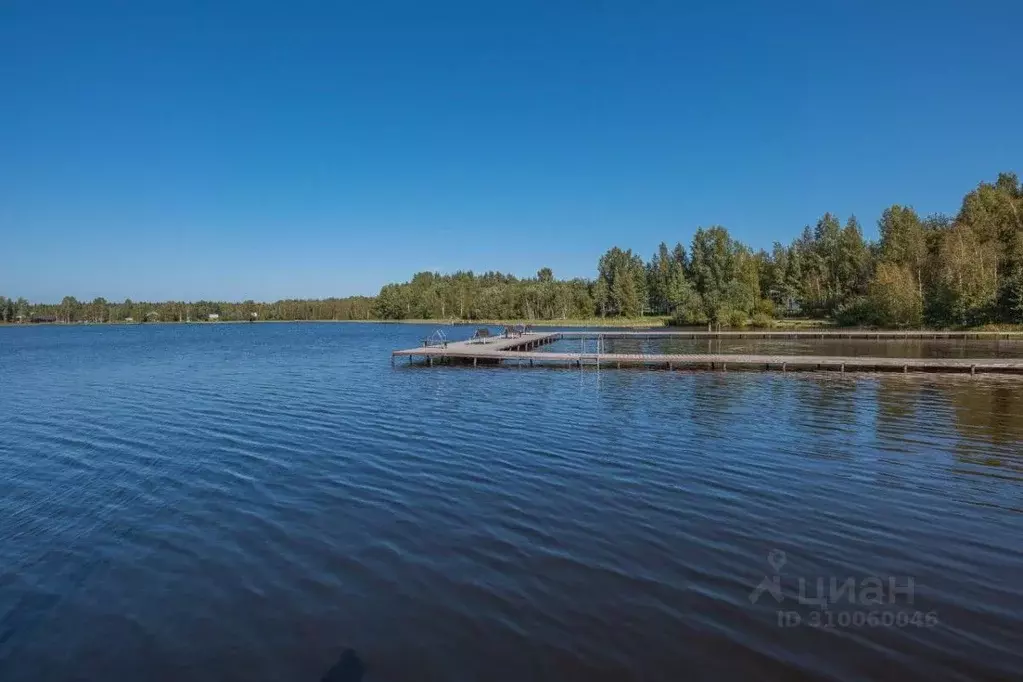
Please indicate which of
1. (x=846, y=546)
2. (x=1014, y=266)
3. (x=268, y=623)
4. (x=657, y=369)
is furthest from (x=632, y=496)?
(x=1014, y=266)

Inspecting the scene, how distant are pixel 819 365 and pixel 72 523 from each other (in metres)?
35.8

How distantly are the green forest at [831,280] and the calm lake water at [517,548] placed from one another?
5254cm

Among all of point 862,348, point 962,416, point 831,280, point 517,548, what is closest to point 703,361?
point 962,416

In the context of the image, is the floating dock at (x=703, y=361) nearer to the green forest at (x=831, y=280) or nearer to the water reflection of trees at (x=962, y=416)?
the water reflection of trees at (x=962, y=416)

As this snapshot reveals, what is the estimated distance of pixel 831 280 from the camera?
3622 inches

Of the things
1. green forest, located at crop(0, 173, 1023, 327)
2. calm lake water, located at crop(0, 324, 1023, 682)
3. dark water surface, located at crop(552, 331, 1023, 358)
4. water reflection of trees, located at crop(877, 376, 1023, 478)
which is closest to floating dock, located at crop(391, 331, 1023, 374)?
water reflection of trees, located at crop(877, 376, 1023, 478)

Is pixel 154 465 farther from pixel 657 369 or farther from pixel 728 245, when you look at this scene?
pixel 728 245

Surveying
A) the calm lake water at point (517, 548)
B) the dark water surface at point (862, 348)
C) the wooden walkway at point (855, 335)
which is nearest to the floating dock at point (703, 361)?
the dark water surface at point (862, 348)

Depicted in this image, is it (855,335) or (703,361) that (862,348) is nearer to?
(855,335)

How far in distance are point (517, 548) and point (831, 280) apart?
9614cm

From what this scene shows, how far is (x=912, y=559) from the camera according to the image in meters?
8.94

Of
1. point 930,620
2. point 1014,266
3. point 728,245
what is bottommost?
point 930,620

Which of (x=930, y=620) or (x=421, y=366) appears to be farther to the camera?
(x=421, y=366)

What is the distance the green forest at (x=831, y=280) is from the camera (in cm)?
6212
